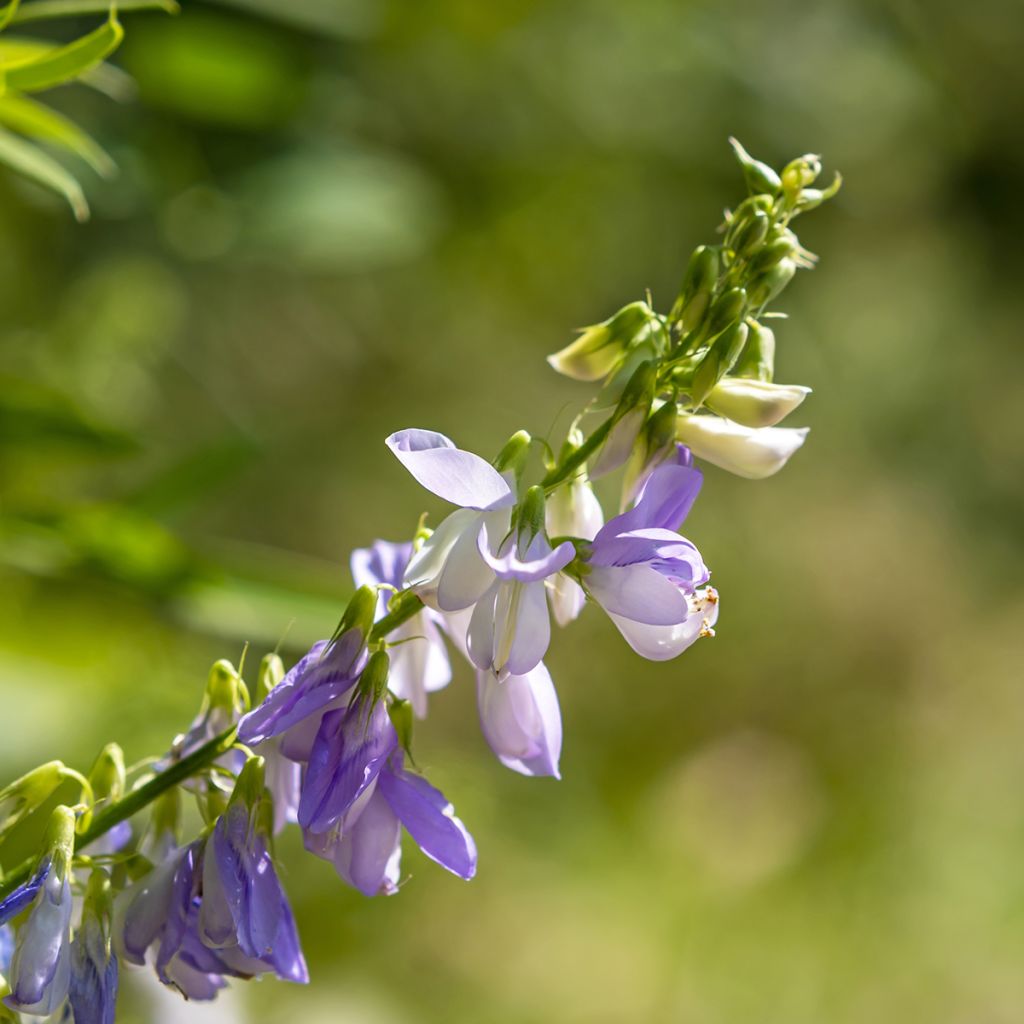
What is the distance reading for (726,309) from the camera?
2.19ft

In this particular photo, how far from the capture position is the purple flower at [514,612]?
0.61 meters

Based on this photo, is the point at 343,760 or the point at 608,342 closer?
the point at 343,760

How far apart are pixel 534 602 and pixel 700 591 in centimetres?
9

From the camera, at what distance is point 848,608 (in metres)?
4.24

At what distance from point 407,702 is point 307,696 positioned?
0.23 ft

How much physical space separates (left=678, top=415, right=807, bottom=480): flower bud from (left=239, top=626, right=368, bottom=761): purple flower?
0.69 ft

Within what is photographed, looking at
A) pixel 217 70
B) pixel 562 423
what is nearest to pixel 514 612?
pixel 217 70

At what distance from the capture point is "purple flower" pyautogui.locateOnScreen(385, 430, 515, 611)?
59 cm

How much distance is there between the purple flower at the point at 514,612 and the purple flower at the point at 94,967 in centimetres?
23

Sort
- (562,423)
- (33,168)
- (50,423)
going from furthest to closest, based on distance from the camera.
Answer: (562,423), (50,423), (33,168)

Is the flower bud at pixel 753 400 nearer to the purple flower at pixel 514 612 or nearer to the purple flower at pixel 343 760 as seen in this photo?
the purple flower at pixel 514 612

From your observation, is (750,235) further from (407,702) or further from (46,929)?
(46,929)

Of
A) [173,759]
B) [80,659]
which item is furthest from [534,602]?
[80,659]

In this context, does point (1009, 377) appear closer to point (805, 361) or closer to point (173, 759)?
point (805, 361)
